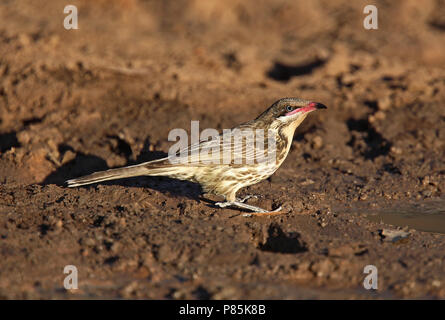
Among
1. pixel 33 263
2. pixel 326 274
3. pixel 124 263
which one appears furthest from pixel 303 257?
pixel 33 263

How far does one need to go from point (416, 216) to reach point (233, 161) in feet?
8.68

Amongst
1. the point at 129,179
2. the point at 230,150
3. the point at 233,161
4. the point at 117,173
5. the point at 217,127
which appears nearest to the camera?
the point at 117,173

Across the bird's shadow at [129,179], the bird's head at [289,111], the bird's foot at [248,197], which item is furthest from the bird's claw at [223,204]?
the bird's head at [289,111]

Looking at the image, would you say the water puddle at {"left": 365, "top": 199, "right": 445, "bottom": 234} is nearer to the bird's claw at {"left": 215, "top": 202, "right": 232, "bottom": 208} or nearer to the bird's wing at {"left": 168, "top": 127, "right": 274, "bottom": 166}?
the bird's wing at {"left": 168, "top": 127, "right": 274, "bottom": 166}

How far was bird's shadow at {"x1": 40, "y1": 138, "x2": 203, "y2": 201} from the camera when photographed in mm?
8555

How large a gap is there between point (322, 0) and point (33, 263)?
11865mm

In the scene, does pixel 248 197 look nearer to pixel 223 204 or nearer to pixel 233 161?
pixel 223 204

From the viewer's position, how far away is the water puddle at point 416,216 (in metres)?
→ 7.58

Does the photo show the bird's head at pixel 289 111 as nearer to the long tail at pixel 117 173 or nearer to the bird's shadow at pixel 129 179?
the bird's shadow at pixel 129 179

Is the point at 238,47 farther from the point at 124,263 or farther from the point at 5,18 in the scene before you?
the point at 124,263

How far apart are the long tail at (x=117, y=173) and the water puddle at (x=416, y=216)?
2.91 m

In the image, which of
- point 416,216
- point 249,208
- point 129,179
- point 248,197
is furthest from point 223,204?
point 416,216

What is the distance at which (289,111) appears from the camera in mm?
8148

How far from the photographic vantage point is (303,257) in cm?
607
